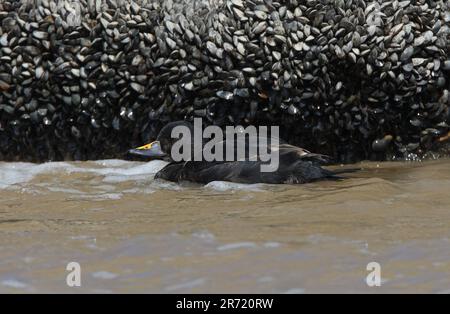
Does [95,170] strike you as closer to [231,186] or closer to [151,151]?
[151,151]

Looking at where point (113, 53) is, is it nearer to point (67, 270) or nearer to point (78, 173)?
point (78, 173)

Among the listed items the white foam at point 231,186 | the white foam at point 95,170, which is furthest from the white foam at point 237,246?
the white foam at point 95,170

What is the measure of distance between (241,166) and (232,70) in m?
0.94

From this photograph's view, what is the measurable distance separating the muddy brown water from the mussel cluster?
61 centimetres

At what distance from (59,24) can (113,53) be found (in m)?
0.53

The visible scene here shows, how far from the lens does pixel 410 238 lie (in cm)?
534

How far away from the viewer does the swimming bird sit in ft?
23.8

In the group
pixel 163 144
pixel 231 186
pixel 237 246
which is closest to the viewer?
pixel 237 246

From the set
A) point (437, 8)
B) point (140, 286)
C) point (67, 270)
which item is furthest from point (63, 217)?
point (437, 8)

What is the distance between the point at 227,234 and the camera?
554 cm

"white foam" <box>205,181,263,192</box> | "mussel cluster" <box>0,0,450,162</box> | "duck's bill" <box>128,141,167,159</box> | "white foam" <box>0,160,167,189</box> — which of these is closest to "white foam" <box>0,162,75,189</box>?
"white foam" <box>0,160,167,189</box>

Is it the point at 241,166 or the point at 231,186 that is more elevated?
the point at 241,166

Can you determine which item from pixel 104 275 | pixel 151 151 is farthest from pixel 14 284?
pixel 151 151

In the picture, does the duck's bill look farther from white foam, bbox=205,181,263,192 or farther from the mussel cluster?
white foam, bbox=205,181,263,192
